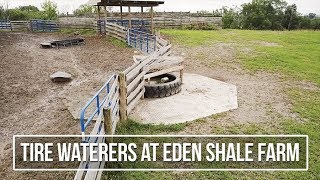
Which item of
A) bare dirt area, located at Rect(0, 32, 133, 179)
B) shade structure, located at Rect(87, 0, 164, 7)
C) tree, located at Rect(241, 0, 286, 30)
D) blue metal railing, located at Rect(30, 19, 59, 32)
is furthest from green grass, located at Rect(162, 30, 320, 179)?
tree, located at Rect(241, 0, 286, 30)

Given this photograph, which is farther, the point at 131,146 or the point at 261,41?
the point at 261,41

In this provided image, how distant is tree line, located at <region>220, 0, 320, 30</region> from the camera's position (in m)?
58.1

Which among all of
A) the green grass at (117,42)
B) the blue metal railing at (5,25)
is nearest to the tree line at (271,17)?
the green grass at (117,42)

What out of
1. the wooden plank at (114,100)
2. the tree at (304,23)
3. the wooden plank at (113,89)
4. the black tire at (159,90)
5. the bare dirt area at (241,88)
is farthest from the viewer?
the tree at (304,23)

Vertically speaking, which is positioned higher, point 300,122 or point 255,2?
point 255,2

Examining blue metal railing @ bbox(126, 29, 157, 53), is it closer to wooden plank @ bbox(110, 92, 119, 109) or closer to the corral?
the corral

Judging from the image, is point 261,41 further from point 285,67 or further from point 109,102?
point 109,102

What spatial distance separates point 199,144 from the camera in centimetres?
610

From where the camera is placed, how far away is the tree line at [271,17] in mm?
58125

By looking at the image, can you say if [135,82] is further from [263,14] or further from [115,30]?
[263,14]

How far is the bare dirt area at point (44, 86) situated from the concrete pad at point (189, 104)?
187 centimetres

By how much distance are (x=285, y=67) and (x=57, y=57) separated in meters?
11.9

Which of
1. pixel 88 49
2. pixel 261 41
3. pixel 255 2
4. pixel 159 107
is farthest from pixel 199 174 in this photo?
pixel 255 2

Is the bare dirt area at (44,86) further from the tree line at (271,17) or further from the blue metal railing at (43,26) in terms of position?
the tree line at (271,17)
